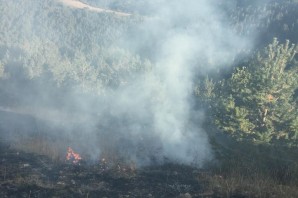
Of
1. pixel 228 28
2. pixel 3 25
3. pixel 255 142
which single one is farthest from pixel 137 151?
pixel 3 25

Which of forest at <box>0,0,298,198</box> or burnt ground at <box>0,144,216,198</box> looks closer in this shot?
burnt ground at <box>0,144,216,198</box>

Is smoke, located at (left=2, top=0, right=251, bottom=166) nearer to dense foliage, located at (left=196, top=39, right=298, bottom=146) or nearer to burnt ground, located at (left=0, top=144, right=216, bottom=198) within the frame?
burnt ground, located at (left=0, top=144, right=216, bottom=198)

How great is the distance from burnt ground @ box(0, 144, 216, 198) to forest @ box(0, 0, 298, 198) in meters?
0.08

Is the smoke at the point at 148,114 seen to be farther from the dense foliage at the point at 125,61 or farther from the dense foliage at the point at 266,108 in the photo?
the dense foliage at the point at 266,108

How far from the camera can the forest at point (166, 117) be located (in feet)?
48.5

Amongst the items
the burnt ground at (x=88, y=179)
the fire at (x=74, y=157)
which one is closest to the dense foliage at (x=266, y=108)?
the burnt ground at (x=88, y=179)

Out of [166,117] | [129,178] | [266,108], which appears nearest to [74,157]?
[129,178]

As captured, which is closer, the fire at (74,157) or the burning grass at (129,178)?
the burning grass at (129,178)

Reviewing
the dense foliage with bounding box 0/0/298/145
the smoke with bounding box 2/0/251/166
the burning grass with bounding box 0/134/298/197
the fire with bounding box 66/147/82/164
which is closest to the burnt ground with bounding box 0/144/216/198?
the burning grass with bounding box 0/134/298/197

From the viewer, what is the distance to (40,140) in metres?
21.4

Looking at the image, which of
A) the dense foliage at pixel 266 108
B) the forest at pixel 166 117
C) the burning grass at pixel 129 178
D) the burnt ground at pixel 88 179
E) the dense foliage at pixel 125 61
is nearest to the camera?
the burnt ground at pixel 88 179

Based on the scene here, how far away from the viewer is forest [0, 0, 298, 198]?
582 inches

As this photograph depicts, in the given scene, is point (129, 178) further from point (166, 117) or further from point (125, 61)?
point (125, 61)

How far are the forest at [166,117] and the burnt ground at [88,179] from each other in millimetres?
81
